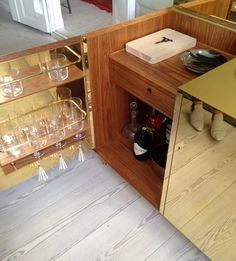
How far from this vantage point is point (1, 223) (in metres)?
1.17

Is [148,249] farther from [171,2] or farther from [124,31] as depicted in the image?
[171,2]

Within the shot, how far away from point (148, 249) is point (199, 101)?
0.67 m

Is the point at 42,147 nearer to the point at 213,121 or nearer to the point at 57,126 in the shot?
the point at 57,126

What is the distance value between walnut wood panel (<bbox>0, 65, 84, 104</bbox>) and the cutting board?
0.81ft

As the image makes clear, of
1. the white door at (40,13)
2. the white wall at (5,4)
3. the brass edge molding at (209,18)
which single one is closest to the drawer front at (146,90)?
the brass edge molding at (209,18)

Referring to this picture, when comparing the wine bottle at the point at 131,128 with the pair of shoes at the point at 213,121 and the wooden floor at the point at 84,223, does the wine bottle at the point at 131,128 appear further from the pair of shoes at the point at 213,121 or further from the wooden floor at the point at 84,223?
the pair of shoes at the point at 213,121

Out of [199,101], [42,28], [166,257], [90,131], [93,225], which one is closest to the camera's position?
[199,101]

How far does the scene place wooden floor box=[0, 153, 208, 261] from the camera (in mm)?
1069

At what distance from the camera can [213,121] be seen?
2.33 ft

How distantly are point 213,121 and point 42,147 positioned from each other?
80 cm

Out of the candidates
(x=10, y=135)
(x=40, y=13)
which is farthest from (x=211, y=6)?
(x=40, y=13)

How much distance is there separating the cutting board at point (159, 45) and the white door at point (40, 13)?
172 cm

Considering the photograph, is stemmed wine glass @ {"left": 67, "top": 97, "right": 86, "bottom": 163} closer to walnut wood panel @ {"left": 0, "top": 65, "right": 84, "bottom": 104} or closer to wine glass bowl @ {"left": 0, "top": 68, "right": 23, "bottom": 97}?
walnut wood panel @ {"left": 0, "top": 65, "right": 84, "bottom": 104}

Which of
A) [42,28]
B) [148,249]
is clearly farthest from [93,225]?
[42,28]
